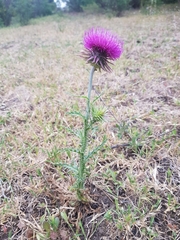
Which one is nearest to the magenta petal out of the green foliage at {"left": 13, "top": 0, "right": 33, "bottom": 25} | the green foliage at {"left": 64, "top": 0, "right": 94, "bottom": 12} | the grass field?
the grass field

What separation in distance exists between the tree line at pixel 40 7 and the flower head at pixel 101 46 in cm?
877

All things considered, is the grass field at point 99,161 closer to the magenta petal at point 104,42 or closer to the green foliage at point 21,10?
the magenta petal at point 104,42

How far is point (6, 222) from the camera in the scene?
1.16 metres

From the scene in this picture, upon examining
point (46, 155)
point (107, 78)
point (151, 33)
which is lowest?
point (46, 155)

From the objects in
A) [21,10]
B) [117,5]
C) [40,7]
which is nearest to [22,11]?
[21,10]

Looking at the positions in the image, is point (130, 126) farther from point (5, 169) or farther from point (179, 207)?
point (5, 169)

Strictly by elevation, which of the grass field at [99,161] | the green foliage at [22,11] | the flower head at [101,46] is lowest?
the grass field at [99,161]

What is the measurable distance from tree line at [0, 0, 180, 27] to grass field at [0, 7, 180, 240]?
770 cm

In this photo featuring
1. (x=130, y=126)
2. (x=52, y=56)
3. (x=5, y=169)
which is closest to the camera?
(x=5, y=169)

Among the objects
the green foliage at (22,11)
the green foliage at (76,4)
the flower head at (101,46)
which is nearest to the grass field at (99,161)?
the flower head at (101,46)

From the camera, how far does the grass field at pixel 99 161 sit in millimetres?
1100

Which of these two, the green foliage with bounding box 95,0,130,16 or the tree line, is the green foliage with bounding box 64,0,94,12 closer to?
the tree line

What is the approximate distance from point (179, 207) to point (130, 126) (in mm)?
749

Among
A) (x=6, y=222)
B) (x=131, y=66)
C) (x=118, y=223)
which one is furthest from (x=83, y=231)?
(x=131, y=66)
